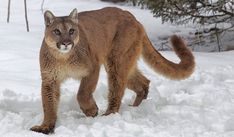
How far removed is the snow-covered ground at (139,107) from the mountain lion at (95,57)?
0.20 m

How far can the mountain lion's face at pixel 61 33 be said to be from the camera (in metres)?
4.99

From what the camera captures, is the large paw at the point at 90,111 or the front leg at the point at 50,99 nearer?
the front leg at the point at 50,99

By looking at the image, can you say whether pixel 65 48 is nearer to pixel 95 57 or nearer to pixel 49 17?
pixel 49 17

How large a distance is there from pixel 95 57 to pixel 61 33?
578 millimetres

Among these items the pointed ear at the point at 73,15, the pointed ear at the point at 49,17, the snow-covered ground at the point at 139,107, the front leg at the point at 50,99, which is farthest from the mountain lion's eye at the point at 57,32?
the snow-covered ground at the point at 139,107

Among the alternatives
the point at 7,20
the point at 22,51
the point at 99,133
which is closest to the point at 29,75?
the point at 22,51

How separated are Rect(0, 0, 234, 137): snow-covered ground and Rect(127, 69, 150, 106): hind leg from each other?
14cm

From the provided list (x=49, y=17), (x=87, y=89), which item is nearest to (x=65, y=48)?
(x=49, y=17)

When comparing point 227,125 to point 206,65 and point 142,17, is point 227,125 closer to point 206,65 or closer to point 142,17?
point 206,65

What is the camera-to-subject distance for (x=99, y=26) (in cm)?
584

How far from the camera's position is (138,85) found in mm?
6348

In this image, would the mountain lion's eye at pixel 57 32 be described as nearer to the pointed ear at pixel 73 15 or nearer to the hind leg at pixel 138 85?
the pointed ear at pixel 73 15

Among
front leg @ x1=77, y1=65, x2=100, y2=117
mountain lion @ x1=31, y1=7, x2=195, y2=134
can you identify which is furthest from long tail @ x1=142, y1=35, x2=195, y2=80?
front leg @ x1=77, y1=65, x2=100, y2=117

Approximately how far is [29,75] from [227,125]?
2.96m
